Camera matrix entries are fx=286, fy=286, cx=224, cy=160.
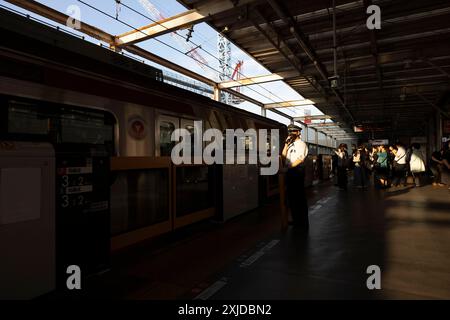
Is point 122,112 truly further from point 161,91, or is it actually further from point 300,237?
point 300,237

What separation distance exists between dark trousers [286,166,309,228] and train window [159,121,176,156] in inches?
86.7

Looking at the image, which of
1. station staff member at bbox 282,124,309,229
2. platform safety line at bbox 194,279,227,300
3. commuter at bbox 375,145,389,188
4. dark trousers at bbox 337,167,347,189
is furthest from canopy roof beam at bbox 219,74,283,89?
platform safety line at bbox 194,279,227,300

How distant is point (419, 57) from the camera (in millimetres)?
8742

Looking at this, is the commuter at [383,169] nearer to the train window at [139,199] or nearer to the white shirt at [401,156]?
the white shirt at [401,156]

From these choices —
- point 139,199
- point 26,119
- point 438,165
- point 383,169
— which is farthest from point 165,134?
point 438,165

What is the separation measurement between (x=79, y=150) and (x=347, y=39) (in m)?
7.65

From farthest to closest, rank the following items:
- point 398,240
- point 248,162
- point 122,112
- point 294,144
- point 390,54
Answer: point 390,54
point 248,162
point 294,144
point 398,240
point 122,112

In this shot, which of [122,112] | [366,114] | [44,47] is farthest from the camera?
[366,114]

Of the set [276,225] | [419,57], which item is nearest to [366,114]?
[419,57]

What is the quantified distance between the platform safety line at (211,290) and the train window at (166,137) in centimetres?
213

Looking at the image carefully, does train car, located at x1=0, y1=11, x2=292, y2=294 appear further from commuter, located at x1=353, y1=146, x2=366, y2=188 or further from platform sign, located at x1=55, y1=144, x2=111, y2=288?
commuter, located at x1=353, y1=146, x2=366, y2=188

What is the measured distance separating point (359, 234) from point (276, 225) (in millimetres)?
1445

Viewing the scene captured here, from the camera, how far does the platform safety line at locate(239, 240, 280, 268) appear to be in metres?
3.50

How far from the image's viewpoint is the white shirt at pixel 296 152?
5094 millimetres
